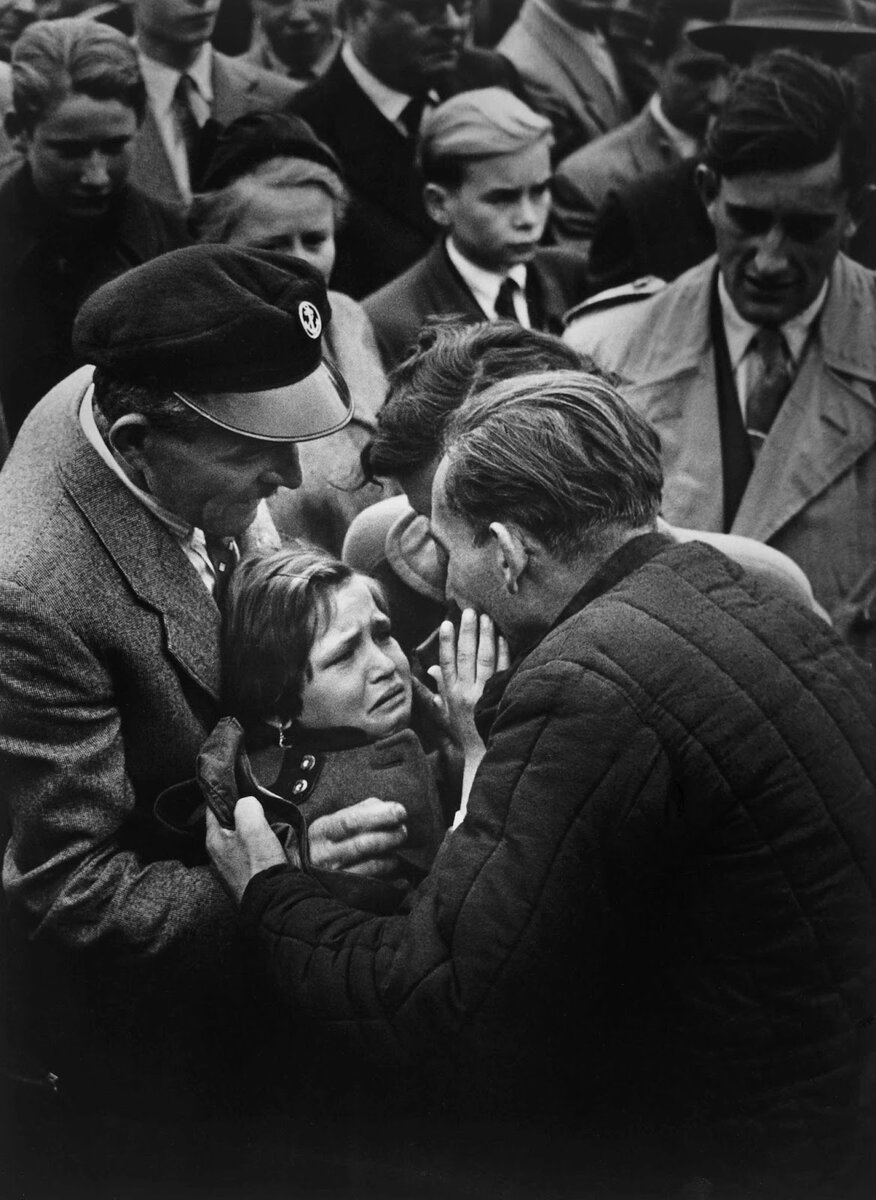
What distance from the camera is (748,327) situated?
13.1 feet

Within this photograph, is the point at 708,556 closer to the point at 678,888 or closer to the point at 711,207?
the point at 678,888

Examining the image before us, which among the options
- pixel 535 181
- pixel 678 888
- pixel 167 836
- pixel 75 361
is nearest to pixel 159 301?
pixel 75 361

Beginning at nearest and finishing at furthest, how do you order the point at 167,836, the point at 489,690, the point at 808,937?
the point at 808,937
the point at 489,690
the point at 167,836

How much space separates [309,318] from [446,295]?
0.45 m

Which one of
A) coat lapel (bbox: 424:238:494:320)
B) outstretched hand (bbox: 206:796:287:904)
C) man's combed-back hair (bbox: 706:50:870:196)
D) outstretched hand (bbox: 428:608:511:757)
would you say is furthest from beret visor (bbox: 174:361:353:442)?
man's combed-back hair (bbox: 706:50:870:196)

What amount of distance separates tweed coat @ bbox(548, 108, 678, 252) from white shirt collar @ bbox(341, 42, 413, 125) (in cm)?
46

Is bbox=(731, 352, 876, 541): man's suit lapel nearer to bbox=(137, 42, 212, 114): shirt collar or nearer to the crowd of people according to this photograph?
the crowd of people

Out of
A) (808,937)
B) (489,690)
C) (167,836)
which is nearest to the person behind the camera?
(808,937)

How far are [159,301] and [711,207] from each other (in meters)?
1.51

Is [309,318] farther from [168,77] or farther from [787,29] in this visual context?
[787,29]

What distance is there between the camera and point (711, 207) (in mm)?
3904

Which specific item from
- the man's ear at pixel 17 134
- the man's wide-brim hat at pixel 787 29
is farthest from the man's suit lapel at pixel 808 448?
the man's ear at pixel 17 134

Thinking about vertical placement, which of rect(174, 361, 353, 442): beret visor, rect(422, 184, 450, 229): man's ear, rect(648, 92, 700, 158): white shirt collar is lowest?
rect(174, 361, 353, 442): beret visor

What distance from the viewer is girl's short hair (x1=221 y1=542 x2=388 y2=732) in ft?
12.3
